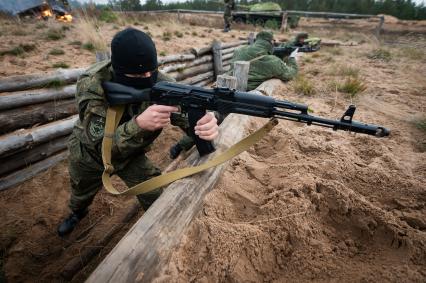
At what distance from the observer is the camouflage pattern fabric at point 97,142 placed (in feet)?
6.64

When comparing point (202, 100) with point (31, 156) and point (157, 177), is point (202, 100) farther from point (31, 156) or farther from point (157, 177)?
point (31, 156)

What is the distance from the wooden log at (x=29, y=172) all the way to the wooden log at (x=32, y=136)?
331mm

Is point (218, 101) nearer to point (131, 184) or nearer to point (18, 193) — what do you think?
point (131, 184)

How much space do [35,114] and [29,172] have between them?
0.82 metres

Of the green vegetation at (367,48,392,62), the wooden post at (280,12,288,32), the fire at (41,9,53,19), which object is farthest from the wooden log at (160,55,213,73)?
the wooden post at (280,12,288,32)

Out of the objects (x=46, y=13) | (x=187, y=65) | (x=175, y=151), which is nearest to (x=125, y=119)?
(x=175, y=151)

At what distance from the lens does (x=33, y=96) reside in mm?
3502

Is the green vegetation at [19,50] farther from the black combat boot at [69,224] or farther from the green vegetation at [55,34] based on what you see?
the black combat boot at [69,224]

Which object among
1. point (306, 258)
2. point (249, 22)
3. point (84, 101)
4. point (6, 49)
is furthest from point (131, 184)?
point (249, 22)

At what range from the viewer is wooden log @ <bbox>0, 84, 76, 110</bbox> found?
10.8 feet

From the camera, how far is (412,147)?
2918mm

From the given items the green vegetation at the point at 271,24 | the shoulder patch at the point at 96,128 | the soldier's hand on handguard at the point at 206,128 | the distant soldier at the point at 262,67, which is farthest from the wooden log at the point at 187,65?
the green vegetation at the point at 271,24

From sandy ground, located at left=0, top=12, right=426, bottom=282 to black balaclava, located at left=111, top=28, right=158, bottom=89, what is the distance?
1.14 meters

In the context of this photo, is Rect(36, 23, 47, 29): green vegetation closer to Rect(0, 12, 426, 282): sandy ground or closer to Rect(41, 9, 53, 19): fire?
Rect(41, 9, 53, 19): fire
